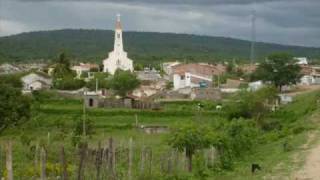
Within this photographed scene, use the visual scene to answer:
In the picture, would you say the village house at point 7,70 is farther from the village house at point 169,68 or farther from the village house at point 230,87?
the village house at point 230,87

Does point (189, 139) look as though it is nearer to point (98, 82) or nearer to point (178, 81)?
point (98, 82)

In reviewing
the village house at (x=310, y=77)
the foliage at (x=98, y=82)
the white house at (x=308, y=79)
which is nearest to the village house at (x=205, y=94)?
the foliage at (x=98, y=82)

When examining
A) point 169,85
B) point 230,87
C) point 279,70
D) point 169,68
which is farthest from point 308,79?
point 169,68

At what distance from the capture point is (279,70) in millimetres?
99938

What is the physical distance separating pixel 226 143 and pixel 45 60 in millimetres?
167453

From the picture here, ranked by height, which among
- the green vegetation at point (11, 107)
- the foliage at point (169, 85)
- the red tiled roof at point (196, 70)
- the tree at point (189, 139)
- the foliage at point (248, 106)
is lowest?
the foliage at point (169, 85)

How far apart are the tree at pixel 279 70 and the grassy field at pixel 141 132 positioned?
63.0 ft

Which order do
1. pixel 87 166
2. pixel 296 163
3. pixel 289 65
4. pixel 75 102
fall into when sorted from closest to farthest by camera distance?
pixel 87 166 < pixel 296 163 < pixel 75 102 < pixel 289 65

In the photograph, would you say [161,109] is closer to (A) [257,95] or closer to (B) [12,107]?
(A) [257,95]

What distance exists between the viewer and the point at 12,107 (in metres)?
46.7

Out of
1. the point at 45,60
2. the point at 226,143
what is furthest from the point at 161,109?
the point at 45,60

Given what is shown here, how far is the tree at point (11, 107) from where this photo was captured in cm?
4628

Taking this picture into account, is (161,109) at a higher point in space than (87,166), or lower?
lower

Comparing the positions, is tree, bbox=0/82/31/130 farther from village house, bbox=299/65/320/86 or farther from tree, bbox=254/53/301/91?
village house, bbox=299/65/320/86
